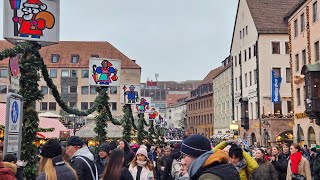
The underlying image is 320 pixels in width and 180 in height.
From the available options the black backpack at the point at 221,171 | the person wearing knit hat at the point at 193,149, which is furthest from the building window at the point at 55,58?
the black backpack at the point at 221,171

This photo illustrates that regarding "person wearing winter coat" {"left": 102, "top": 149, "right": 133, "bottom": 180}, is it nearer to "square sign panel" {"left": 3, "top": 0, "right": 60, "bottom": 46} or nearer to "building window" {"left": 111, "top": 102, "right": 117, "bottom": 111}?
"square sign panel" {"left": 3, "top": 0, "right": 60, "bottom": 46}

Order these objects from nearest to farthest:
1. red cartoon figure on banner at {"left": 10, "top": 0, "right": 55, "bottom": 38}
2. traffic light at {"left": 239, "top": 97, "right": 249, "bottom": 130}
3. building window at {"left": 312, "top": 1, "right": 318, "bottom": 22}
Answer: red cartoon figure on banner at {"left": 10, "top": 0, "right": 55, "bottom": 38}, building window at {"left": 312, "top": 1, "right": 318, "bottom": 22}, traffic light at {"left": 239, "top": 97, "right": 249, "bottom": 130}

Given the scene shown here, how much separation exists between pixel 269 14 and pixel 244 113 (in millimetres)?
11303

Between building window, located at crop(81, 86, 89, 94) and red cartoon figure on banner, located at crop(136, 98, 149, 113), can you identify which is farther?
building window, located at crop(81, 86, 89, 94)

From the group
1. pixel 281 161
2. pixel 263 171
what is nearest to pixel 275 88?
pixel 281 161

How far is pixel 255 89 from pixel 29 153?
43794 millimetres

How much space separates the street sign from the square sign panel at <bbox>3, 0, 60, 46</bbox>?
4.37 feet

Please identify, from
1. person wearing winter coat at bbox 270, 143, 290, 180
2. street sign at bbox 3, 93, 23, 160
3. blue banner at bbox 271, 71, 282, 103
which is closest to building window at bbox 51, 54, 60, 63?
blue banner at bbox 271, 71, 282, 103

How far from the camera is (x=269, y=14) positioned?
5178 centimetres

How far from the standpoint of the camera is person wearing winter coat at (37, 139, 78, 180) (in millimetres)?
5527

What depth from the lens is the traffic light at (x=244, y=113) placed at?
53.1 m

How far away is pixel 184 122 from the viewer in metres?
107

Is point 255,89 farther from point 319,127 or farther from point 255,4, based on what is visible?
point 319,127

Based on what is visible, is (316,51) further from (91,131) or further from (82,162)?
(82,162)
